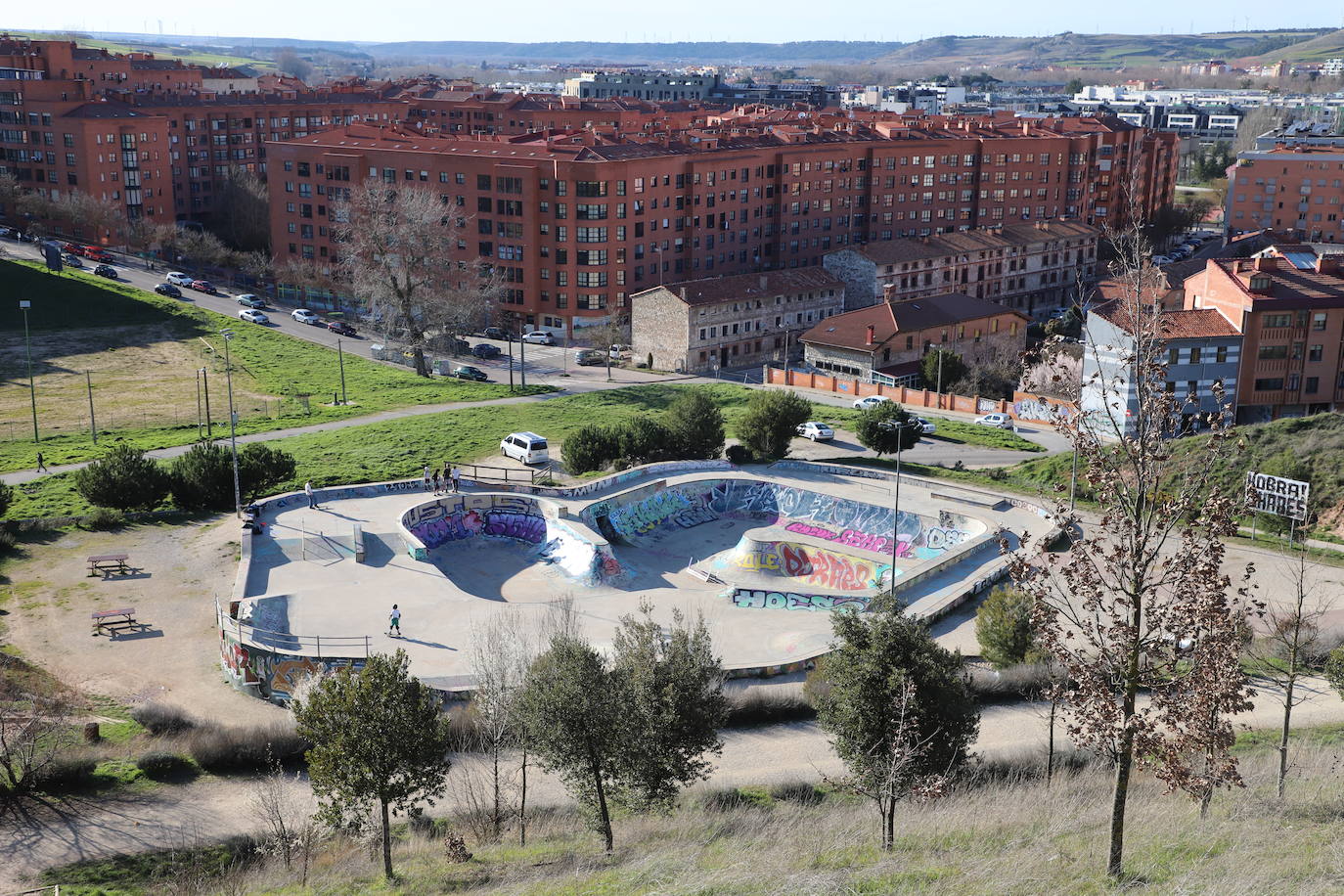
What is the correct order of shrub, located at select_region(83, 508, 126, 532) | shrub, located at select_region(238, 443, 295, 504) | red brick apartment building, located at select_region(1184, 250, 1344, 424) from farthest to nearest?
red brick apartment building, located at select_region(1184, 250, 1344, 424) < shrub, located at select_region(238, 443, 295, 504) < shrub, located at select_region(83, 508, 126, 532)

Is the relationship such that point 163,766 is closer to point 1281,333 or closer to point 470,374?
point 470,374

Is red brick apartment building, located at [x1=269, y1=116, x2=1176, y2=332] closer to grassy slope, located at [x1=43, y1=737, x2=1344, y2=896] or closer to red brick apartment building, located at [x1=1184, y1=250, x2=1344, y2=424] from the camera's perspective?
red brick apartment building, located at [x1=1184, y1=250, x2=1344, y2=424]

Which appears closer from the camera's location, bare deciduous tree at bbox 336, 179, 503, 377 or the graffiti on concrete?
the graffiti on concrete

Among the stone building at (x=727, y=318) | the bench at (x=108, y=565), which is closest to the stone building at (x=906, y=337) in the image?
the stone building at (x=727, y=318)

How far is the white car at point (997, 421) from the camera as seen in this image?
207 feet

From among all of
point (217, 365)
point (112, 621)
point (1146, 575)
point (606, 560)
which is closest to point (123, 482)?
point (112, 621)

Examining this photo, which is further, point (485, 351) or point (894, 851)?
point (485, 351)

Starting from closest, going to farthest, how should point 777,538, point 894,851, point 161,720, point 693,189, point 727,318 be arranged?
1. point 894,851
2. point 161,720
3. point 777,538
4. point 727,318
5. point 693,189

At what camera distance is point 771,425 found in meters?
51.8

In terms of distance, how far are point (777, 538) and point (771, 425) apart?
8974 mm

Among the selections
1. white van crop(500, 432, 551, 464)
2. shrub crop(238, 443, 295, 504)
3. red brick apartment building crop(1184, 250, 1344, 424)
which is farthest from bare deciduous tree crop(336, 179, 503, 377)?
red brick apartment building crop(1184, 250, 1344, 424)

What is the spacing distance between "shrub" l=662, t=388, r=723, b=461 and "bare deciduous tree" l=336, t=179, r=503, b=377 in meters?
25.4

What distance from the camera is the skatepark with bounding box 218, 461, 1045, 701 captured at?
33.8m

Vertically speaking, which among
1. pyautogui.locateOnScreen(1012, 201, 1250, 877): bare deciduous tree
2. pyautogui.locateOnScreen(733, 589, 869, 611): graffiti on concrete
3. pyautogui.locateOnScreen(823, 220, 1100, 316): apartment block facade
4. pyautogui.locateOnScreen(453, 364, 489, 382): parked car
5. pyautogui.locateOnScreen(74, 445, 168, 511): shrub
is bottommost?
pyautogui.locateOnScreen(453, 364, 489, 382): parked car
